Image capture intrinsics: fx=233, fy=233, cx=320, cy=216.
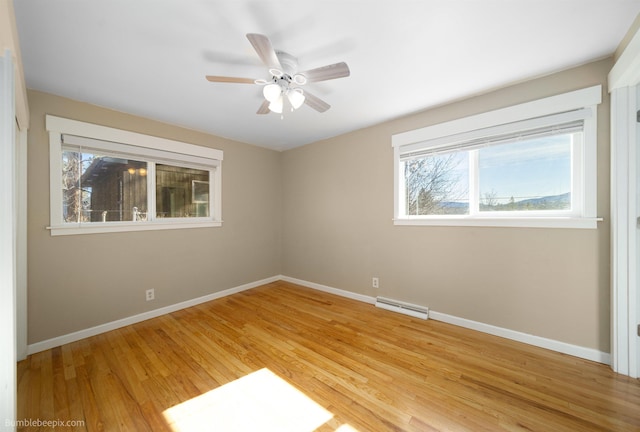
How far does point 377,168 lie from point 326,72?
175 cm

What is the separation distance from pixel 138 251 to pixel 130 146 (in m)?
1.19

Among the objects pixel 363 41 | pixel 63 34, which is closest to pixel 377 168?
pixel 363 41

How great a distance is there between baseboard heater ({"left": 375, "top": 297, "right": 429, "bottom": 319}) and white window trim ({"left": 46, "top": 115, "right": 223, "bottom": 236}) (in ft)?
8.25

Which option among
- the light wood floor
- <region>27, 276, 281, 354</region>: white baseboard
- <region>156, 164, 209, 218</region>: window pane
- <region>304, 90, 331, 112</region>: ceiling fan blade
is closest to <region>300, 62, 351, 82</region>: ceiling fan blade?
<region>304, 90, 331, 112</region>: ceiling fan blade

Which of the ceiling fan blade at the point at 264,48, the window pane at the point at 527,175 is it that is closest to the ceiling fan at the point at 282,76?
the ceiling fan blade at the point at 264,48

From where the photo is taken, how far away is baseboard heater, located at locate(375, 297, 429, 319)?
2666 mm

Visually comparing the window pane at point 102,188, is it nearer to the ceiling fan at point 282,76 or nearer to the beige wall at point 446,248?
the ceiling fan at point 282,76

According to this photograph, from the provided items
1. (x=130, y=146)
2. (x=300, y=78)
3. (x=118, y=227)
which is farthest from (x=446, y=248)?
Answer: (x=130, y=146)

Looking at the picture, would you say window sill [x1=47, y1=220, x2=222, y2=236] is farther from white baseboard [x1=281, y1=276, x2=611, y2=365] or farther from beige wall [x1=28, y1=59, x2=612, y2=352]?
white baseboard [x1=281, y1=276, x2=611, y2=365]

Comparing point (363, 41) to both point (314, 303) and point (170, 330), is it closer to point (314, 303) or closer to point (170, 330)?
point (314, 303)

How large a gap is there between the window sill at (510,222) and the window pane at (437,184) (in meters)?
0.14

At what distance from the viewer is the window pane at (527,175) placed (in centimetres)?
204

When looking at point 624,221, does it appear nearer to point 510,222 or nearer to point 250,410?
point 510,222

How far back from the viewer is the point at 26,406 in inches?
57.7
